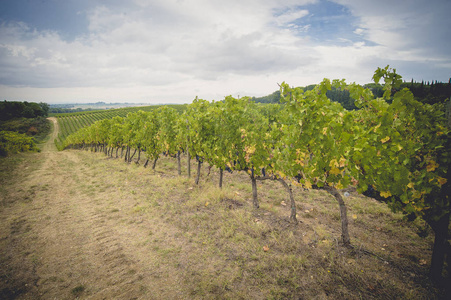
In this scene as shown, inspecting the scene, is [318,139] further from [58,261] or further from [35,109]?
[35,109]

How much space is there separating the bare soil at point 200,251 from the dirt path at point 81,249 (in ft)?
0.09

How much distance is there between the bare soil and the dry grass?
0.10ft

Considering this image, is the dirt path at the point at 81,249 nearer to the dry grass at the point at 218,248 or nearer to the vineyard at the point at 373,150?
the dry grass at the point at 218,248

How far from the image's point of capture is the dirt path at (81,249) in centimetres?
402

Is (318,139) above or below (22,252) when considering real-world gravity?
above

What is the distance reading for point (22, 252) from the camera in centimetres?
527

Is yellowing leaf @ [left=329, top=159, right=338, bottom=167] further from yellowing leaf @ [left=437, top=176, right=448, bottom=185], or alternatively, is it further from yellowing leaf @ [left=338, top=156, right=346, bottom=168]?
yellowing leaf @ [left=437, top=176, right=448, bottom=185]

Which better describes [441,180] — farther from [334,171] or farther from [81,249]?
[81,249]

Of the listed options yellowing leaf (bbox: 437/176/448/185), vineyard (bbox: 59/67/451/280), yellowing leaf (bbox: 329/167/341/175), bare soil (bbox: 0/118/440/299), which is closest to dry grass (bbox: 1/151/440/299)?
bare soil (bbox: 0/118/440/299)

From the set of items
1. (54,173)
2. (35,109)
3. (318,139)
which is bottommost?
(54,173)

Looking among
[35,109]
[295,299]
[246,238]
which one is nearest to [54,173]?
[246,238]

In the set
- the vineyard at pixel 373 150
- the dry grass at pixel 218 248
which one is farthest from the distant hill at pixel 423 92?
the dry grass at pixel 218 248

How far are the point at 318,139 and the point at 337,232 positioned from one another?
360 cm

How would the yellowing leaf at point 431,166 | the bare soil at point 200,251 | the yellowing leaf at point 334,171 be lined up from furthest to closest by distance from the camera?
1. the yellowing leaf at point 334,171
2. the bare soil at point 200,251
3. the yellowing leaf at point 431,166
